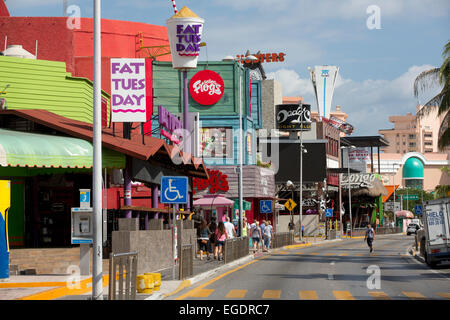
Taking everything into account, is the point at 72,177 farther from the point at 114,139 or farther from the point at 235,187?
the point at 235,187

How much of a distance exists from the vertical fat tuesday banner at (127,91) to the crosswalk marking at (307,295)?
469 inches

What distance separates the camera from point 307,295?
1967 cm

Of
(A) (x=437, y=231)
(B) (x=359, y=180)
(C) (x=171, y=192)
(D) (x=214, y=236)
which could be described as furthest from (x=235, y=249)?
(B) (x=359, y=180)

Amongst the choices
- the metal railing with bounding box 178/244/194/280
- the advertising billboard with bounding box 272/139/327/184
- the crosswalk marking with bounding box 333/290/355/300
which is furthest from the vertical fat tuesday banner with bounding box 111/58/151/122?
the advertising billboard with bounding box 272/139/327/184

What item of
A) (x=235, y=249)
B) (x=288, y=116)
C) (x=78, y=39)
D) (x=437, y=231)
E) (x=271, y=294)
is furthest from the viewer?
(x=288, y=116)

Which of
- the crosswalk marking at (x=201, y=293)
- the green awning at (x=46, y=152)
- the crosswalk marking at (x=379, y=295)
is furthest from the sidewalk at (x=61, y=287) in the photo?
the crosswalk marking at (x=379, y=295)

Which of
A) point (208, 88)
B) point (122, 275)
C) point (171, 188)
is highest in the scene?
point (208, 88)

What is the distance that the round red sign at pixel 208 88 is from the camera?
63.1m

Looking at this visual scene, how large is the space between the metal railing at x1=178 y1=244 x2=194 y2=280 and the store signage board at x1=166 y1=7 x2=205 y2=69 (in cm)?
2532

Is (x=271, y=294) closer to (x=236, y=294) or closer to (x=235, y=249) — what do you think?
(x=236, y=294)

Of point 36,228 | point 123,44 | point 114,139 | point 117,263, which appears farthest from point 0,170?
point 123,44

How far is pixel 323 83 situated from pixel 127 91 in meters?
108

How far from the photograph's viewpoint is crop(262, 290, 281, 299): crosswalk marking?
19.0 m

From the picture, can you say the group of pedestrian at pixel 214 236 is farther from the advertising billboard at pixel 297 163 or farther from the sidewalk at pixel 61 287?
the advertising billboard at pixel 297 163
